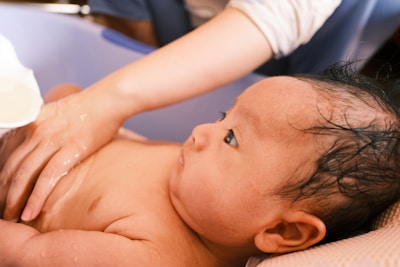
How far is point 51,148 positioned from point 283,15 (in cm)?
47

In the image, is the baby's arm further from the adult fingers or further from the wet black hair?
the wet black hair

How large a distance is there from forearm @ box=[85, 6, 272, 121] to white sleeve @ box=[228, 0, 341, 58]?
0.05 ft

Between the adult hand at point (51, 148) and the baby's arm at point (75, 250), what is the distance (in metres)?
0.10

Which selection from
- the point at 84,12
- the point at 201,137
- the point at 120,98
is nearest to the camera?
the point at 201,137

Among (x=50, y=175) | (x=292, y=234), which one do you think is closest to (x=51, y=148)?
(x=50, y=175)

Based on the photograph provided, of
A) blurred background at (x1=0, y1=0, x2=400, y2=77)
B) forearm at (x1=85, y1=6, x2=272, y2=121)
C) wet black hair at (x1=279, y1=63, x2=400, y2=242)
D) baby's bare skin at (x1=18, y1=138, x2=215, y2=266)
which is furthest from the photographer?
blurred background at (x1=0, y1=0, x2=400, y2=77)

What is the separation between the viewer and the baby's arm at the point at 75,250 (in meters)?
0.66

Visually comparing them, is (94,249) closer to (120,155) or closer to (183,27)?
(120,155)

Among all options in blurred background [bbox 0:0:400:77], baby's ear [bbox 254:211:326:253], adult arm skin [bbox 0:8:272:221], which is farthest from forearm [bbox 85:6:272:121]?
blurred background [bbox 0:0:400:77]

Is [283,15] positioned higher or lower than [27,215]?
higher

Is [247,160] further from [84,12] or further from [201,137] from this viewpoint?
[84,12]

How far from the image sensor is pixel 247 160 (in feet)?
2.22

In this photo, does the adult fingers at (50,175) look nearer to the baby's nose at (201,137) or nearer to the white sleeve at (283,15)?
the baby's nose at (201,137)

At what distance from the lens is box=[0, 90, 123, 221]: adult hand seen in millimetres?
788
